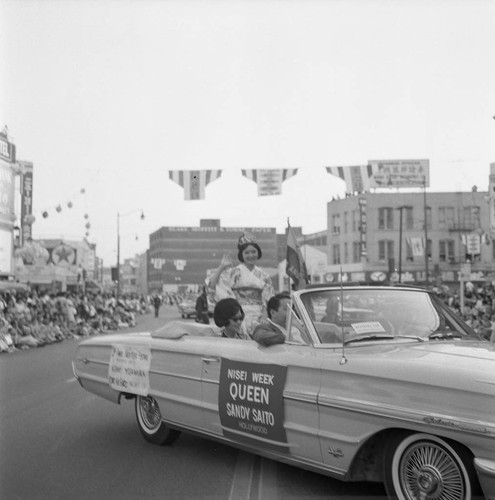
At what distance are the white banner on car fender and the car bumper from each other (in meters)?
3.17

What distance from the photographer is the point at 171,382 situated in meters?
5.34

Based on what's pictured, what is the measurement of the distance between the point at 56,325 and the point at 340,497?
62.5 feet

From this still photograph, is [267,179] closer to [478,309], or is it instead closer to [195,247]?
[478,309]

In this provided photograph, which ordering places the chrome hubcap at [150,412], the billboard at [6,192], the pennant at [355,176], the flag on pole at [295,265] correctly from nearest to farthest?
the chrome hubcap at [150,412]
the flag on pole at [295,265]
the pennant at [355,176]
the billboard at [6,192]

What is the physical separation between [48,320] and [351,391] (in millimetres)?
19605

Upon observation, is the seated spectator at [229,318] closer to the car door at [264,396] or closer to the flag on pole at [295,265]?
the car door at [264,396]

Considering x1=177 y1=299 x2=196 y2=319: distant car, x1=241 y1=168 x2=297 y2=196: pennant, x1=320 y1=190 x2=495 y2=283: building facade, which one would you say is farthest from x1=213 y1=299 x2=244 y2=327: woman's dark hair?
x1=320 y1=190 x2=495 y2=283: building facade

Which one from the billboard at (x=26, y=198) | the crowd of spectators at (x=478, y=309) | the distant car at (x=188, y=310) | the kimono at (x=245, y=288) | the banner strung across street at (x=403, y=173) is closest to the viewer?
the kimono at (x=245, y=288)

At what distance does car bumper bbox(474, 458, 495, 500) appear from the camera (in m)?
3.08

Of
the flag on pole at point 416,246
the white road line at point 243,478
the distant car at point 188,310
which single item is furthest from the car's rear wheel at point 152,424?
the flag on pole at point 416,246

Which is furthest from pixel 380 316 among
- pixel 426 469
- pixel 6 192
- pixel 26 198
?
pixel 26 198

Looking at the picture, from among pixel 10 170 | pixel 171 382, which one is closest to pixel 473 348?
pixel 171 382

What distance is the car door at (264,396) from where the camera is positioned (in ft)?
13.4

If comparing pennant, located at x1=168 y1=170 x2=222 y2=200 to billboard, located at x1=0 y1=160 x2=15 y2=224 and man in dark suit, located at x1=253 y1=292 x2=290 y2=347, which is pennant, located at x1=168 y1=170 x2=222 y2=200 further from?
man in dark suit, located at x1=253 y1=292 x2=290 y2=347
